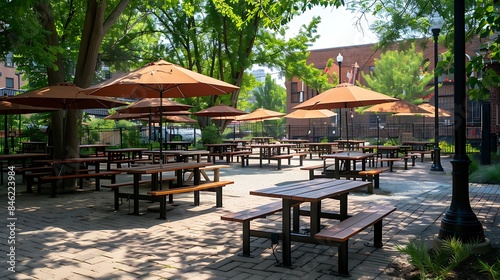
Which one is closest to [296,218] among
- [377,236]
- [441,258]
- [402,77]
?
[377,236]

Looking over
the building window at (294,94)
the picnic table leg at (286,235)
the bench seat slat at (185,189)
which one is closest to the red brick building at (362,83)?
the building window at (294,94)

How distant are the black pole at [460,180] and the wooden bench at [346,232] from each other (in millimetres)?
732

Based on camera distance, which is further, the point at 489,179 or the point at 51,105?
the point at 489,179

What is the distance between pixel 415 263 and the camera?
4.27 m

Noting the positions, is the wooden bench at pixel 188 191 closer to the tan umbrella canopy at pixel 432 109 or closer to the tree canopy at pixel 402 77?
the tan umbrella canopy at pixel 432 109

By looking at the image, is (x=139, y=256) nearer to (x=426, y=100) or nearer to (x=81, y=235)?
(x=81, y=235)

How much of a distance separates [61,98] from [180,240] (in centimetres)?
508

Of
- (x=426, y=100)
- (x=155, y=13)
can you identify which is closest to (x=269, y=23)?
(x=155, y=13)

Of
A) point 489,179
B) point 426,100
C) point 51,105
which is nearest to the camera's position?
point 51,105

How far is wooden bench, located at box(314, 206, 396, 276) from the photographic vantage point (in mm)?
4285

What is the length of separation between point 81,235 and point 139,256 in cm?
149

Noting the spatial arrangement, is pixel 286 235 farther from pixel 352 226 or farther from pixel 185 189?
pixel 185 189

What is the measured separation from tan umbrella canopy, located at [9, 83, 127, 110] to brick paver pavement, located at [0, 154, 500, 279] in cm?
219

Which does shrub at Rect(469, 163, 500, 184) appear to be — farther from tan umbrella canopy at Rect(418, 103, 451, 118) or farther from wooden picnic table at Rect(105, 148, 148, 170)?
wooden picnic table at Rect(105, 148, 148, 170)
